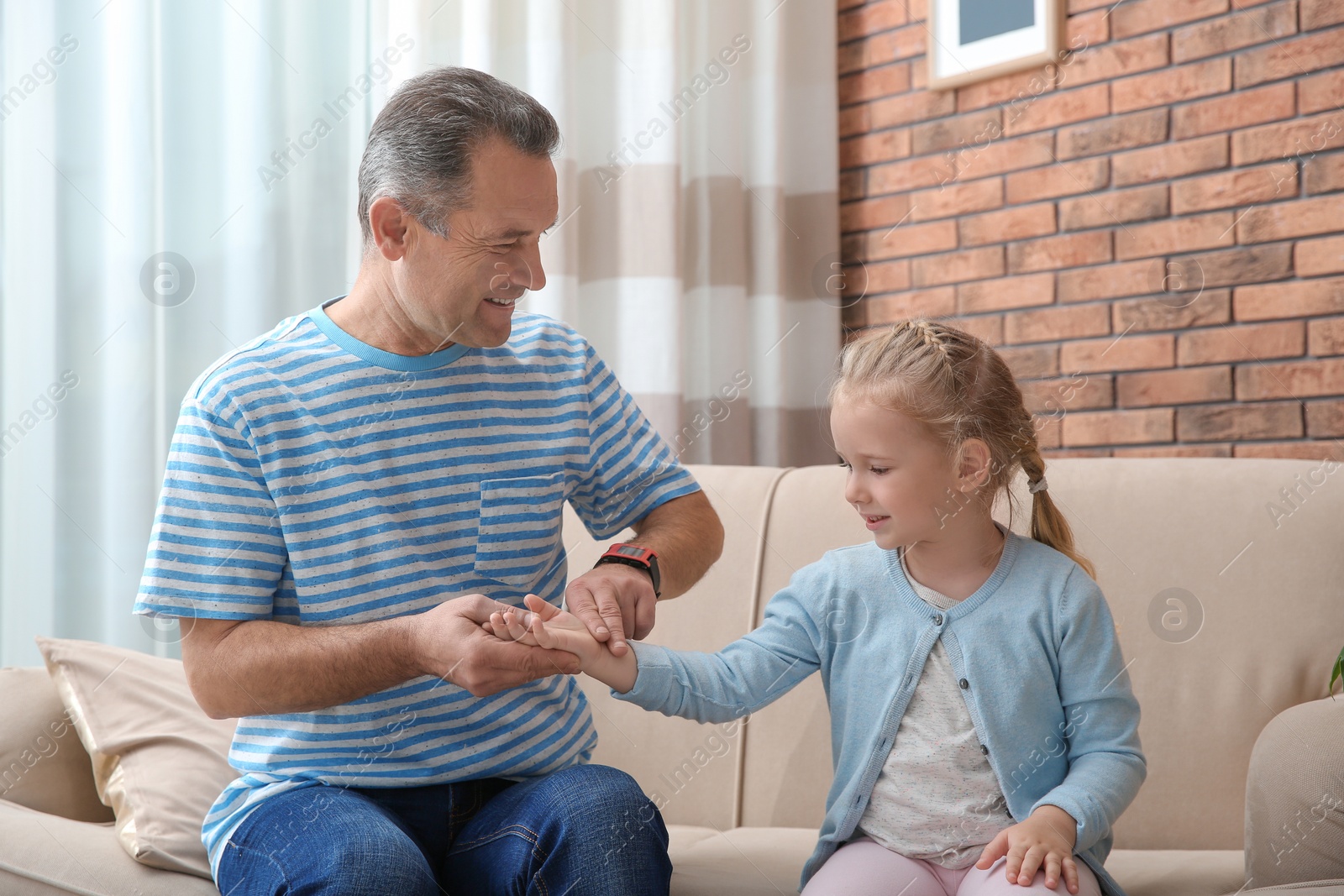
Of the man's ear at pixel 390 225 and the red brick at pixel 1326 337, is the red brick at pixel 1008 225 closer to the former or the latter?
the red brick at pixel 1326 337

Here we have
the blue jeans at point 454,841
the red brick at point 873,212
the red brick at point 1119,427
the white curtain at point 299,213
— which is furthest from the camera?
the red brick at point 873,212

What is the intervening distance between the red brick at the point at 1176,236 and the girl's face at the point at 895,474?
1224 mm

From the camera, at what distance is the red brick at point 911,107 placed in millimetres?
2619

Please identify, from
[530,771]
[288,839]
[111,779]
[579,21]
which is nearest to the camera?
[288,839]

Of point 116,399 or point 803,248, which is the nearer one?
point 116,399

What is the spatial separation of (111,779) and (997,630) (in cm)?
109

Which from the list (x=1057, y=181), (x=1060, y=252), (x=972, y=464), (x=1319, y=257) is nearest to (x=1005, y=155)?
(x=1057, y=181)

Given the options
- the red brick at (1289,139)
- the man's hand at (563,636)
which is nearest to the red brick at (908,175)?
the red brick at (1289,139)

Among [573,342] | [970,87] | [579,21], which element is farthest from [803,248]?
[573,342]

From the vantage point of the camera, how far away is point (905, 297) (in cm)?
271

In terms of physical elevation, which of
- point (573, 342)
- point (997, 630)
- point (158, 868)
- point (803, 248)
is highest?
point (803, 248)

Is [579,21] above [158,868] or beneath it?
above

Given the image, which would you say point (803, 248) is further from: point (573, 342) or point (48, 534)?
point (48, 534)

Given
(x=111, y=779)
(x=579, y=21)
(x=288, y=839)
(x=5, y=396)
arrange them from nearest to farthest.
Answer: (x=288, y=839) < (x=111, y=779) < (x=5, y=396) < (x=579, y=21)
